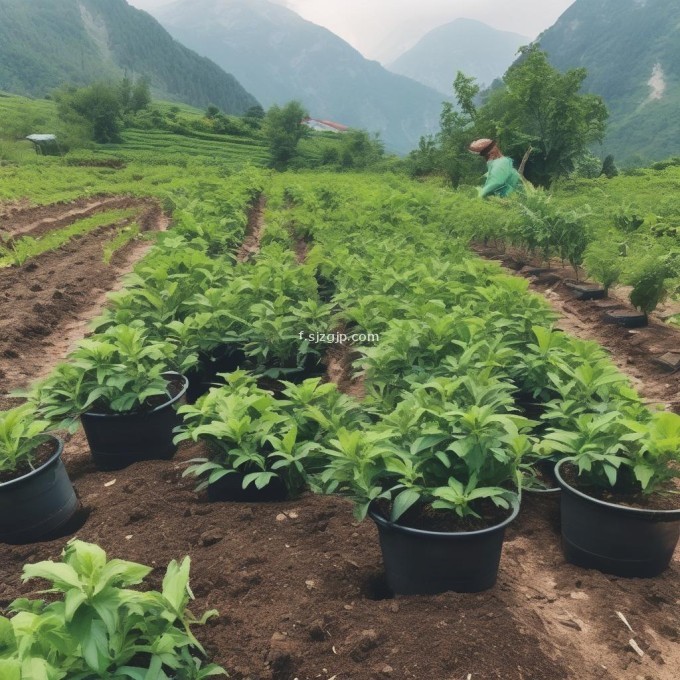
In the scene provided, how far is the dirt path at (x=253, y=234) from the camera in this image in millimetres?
11122

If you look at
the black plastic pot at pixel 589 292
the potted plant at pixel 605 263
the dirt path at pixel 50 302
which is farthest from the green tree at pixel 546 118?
the dirt path at pixel 50 302

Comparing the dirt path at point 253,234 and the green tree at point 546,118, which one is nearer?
the dirt path at point 253,234

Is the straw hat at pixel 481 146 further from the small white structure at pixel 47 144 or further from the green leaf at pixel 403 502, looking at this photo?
the small white structure at pixel 47 144

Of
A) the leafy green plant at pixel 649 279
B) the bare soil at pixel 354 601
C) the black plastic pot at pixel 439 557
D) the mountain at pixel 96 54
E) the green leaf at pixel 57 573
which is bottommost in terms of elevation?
the bare soil at pixel 354 601

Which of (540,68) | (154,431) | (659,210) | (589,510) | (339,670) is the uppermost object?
(540,68)

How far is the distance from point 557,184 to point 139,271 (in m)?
21.0

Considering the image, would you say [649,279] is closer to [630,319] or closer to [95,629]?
[630,319]

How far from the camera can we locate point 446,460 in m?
2.26

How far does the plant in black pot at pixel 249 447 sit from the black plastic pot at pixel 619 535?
131 centimetres

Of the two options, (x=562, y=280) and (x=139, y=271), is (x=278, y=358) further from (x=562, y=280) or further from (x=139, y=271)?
(x=562, y=280)

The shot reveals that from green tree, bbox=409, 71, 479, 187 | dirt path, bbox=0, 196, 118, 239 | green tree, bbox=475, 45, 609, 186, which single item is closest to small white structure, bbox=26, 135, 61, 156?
dirt path, bbox=0, 196, 118, 239

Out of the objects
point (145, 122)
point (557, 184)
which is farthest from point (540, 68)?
point (145, 122)

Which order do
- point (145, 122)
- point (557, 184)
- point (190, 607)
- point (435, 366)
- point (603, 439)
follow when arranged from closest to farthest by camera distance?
point (190, 607) < point (603, 439) < point (435, 366) < point (557, 184) < point (145, 122)

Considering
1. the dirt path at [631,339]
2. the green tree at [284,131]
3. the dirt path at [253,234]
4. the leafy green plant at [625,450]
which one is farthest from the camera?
the green tree at [284,131]
